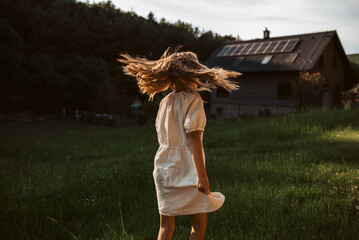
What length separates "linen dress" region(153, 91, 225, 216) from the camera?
2434 mm

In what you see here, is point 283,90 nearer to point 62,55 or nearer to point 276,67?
point 276,67

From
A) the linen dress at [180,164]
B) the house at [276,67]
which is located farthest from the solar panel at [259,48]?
the linen dress at [180,164]

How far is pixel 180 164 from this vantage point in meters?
2.49

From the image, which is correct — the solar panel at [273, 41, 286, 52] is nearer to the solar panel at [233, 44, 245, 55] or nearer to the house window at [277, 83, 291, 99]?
the house window at [277, 83, 291, 99]

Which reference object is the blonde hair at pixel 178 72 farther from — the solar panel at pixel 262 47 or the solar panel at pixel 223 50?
the solar panel at pixel 223 50

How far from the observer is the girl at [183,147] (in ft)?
7.97

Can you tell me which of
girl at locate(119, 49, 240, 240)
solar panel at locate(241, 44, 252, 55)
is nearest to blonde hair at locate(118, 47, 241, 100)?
girl at locate(119, 49, 240, 240)

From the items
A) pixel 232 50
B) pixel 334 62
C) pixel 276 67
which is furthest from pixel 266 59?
pixel 334 62

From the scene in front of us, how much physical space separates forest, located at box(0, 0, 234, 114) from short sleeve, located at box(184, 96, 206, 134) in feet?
81.5

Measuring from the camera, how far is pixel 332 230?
10.0 feet

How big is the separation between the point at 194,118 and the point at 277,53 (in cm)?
2671

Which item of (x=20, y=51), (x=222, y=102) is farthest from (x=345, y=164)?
(x=20, y=51)

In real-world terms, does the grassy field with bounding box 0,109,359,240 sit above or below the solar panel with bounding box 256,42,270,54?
below

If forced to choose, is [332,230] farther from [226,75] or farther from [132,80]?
[132,80]
